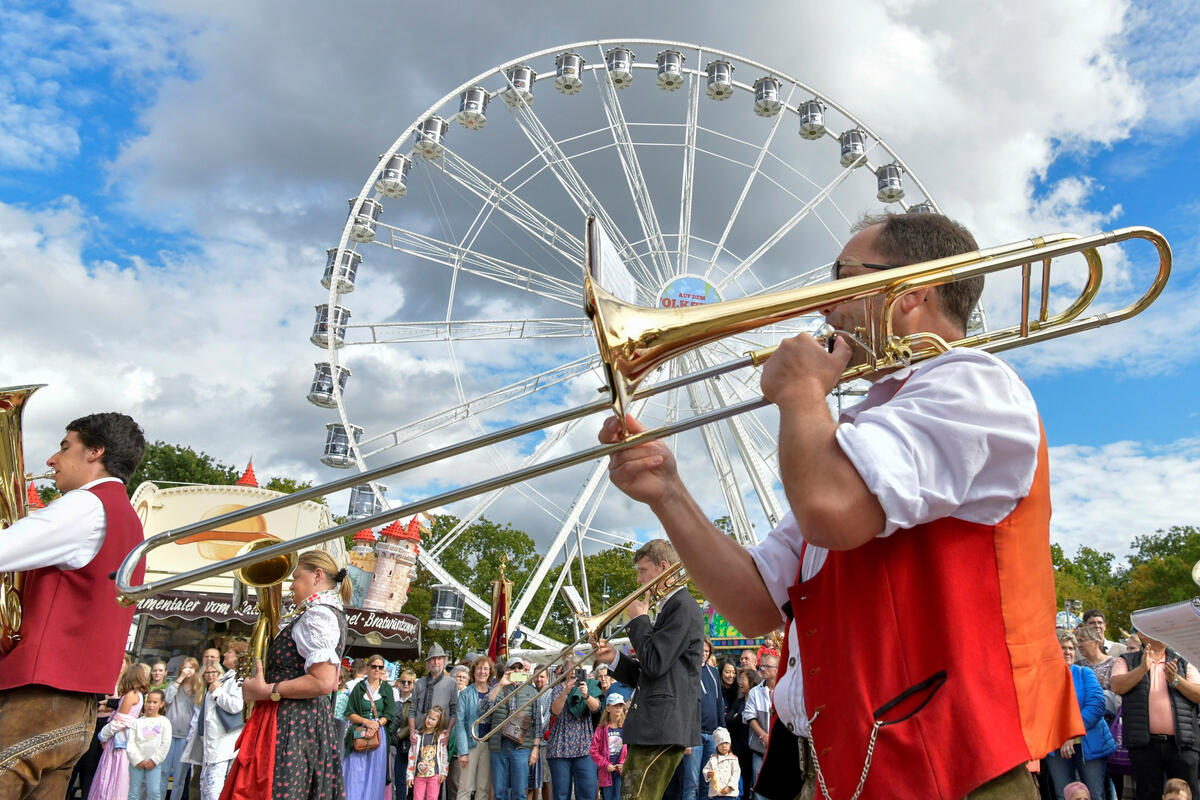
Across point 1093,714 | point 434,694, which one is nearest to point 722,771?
point 1093,714

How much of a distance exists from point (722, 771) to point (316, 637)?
5.16 m

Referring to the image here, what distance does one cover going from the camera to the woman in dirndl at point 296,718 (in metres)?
4.12

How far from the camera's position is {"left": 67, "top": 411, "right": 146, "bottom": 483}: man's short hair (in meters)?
3.76

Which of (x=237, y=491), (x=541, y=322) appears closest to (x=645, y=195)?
(x=541, y=322)

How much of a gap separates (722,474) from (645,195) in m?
6.82

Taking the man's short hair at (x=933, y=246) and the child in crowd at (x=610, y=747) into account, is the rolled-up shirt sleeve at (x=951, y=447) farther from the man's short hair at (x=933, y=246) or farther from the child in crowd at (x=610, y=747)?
the child in crowd at (x=610, y=747)

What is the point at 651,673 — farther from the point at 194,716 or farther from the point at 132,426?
the point at 194,716

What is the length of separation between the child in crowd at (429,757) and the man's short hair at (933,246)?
30.0 ft

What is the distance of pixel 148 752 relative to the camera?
893cm

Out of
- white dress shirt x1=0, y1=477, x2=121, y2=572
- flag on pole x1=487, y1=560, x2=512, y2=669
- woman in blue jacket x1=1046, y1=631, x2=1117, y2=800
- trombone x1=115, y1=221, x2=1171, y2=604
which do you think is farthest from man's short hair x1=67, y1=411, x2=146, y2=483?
flag on pole x1=487, y1=560, x2=512, y2=669

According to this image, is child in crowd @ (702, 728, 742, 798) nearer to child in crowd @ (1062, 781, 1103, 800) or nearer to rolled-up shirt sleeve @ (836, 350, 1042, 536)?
child in crowd @ (1062, 781, 1103, 800)

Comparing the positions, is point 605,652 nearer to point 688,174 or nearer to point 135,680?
point 135,680

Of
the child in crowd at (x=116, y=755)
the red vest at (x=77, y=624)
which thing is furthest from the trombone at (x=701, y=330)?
the child in crowd at (x=116, y=755)

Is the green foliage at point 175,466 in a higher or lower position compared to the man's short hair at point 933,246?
higher
